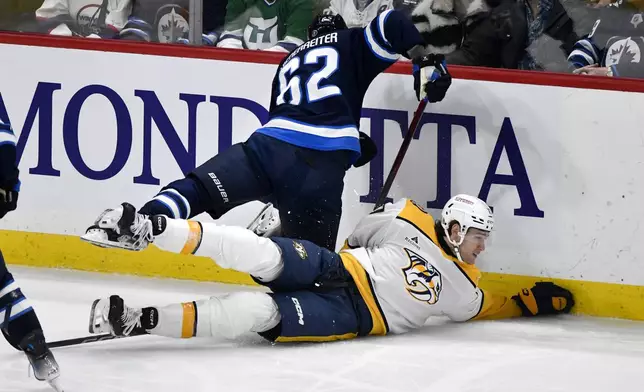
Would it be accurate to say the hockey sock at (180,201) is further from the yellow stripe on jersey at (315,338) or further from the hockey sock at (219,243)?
the yellow stripe on jersey at (315,338)

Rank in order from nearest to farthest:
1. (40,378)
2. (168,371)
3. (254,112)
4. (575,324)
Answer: (40,378)
(168,371)
(575,324)
(254,112)

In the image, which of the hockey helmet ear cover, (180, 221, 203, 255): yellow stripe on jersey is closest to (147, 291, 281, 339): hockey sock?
(180, 221, 203, 255): yellow stripe on jersey

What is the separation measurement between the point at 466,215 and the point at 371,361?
61 centimetres

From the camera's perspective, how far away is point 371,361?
11.8 feet

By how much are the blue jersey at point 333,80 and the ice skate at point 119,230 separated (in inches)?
35.5

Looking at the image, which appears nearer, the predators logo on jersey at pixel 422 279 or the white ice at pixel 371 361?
the white ice at pixel 371 361

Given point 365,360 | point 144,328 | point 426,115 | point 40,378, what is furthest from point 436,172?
point 40,378

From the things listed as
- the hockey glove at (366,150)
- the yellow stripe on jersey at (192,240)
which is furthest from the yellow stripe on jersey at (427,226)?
the yellow stripe on jersey at (192,240)

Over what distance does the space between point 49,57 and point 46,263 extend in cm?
82

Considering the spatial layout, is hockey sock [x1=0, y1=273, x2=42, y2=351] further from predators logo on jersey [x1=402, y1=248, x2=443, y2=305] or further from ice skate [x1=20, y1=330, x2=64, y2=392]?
predators logo on jersey [x1=402, y1=248, x2=443, y2=305]

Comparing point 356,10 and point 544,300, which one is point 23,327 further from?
point 356,10

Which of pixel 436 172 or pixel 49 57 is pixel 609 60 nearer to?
pixel 436 172

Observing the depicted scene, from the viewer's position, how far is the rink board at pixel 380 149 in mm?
4254

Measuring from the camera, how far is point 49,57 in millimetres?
4742
